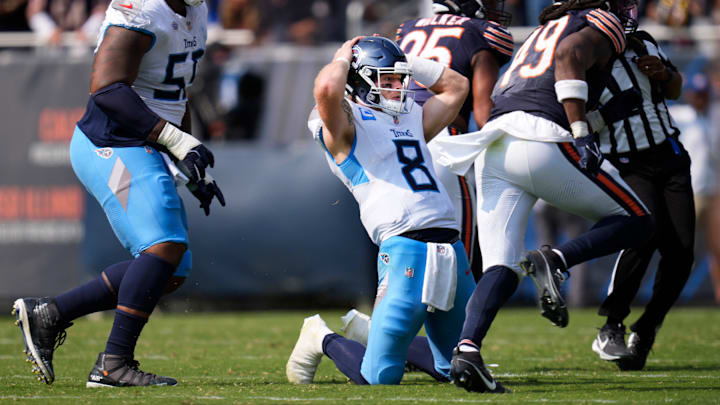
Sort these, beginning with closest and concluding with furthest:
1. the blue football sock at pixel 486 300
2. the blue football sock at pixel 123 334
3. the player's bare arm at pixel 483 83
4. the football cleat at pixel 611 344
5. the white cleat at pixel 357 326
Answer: the blue football sock at pixel 486 300, the blue football sock at pixel 123 334, the white cleat at pixel 357 326, the football cleat at pixel 611 344, the player's bare arm at pixel 483 83

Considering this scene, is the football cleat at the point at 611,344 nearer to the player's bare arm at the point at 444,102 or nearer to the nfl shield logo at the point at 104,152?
the player's bare arm at the point at 444,102

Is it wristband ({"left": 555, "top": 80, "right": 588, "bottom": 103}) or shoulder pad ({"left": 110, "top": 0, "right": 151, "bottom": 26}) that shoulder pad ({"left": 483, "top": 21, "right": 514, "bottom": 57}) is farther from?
shoulder pad ({"left": 110, "top": 0, "right": 151, "bottom": 26})

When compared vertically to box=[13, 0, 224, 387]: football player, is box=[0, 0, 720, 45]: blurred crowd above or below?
below

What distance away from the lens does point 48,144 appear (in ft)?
32.2

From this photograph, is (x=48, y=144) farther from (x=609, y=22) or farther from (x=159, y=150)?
(x=609, y=22)

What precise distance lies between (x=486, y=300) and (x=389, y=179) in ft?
2.05

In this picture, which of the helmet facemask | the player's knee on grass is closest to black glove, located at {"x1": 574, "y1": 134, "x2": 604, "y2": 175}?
the helmet facemask

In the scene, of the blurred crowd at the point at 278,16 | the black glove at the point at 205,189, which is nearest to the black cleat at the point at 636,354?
the black glove at the point at 205,189

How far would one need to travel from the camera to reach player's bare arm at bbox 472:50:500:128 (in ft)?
17.1

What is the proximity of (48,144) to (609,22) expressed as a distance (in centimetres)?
672

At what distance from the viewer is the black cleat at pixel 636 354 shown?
512 centimetres

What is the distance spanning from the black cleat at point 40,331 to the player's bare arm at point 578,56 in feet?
7.59

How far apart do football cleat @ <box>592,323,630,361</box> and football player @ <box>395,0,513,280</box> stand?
28.9 inches

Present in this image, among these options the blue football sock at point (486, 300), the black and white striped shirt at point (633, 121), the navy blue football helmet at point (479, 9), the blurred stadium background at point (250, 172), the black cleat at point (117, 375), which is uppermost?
the navy blue football helmet at point (479, 9)
